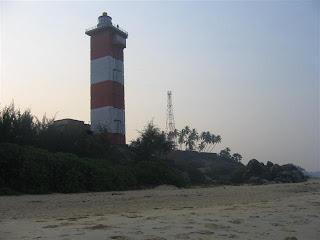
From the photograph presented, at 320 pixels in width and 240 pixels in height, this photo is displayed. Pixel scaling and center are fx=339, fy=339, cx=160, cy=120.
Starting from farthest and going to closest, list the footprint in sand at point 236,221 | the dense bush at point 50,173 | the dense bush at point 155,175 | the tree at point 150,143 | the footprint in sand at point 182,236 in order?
the tree at point 150,143 < the dense bush at point 155,175 < the dense bush at point 50,173 < the footprint in sand at point 236,221 < the footprint in sand at point 182,236

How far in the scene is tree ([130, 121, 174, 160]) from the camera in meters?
37.3

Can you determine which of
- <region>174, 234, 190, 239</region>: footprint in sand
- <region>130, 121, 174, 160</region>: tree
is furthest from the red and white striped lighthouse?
<region>174, 234, 190, 239</region>: footprint in sand

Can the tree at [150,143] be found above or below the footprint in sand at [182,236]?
above

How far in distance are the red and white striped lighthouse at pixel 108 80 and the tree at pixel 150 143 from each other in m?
5.77

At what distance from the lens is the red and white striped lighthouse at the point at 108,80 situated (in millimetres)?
43844

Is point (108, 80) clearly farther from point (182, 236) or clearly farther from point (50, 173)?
point (182, 236)

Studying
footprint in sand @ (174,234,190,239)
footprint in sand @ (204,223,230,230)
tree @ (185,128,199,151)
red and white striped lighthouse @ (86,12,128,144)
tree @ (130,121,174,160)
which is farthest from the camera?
tree @ (185,128,199,151)

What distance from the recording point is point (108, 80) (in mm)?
44125

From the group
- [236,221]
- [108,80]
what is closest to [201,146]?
[108,80]

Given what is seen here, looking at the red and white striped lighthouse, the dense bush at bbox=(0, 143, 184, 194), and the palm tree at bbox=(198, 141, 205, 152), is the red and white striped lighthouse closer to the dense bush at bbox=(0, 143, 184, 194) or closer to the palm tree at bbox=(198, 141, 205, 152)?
the dense bush at bbox=(0, 143, 184, 194)

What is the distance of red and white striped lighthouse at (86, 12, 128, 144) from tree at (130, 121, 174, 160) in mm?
5769

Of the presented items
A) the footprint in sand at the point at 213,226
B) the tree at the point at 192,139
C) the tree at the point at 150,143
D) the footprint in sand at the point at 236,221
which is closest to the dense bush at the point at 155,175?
the tree at the point at 150,143

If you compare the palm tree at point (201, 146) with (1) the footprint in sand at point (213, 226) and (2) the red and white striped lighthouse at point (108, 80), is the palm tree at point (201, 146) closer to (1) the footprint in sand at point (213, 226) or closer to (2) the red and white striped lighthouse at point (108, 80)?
(2) the red and white striped lighthouse at point (108, 80)

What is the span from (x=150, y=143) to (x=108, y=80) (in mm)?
11323
